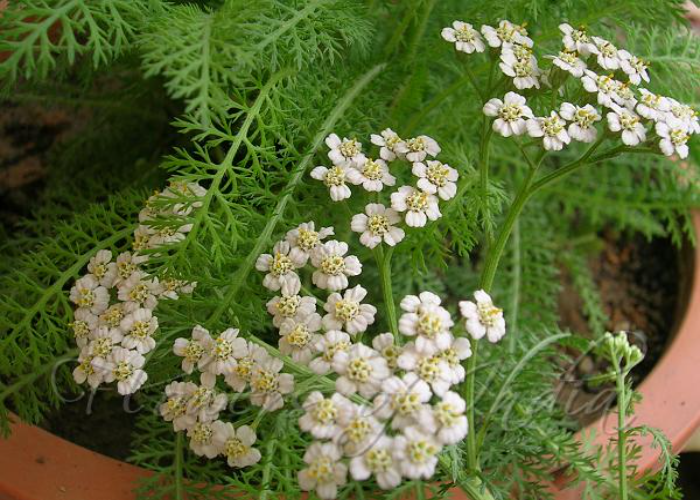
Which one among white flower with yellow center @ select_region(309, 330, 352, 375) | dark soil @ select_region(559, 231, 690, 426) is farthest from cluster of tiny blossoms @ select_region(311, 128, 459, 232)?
dark soil @ select_region(559, 231, 690, 426)

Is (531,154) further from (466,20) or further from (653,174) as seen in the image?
(466,20)

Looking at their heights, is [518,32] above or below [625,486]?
above

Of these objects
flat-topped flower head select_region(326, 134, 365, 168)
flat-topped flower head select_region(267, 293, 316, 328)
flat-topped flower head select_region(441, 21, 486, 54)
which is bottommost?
flat-topped flower head select_region(267, 293, 316, 328)

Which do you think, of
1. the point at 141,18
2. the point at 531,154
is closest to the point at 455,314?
the point at 531,154

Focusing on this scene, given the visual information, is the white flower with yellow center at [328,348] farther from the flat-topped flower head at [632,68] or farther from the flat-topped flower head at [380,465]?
the flat-topped flower head at [632,68]

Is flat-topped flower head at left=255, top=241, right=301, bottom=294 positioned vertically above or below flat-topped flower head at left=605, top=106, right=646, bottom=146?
below

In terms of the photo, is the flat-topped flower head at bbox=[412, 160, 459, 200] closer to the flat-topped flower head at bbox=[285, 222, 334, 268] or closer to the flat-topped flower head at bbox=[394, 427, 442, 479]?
the flat-topped flower head at bbox=[285, 222, 334, 268]

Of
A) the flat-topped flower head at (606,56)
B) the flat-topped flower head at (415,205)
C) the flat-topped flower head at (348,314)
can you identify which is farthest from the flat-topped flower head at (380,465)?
the flat-topped flower head at (606,56)

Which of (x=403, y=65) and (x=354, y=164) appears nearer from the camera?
(x=354, y=164)
